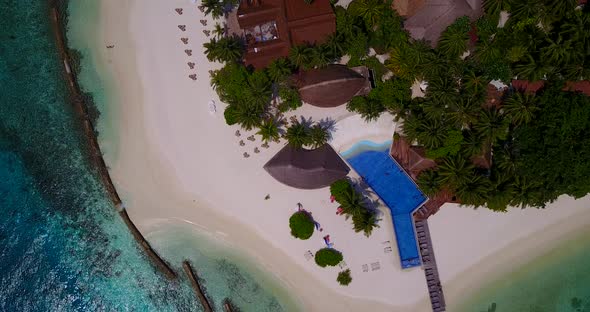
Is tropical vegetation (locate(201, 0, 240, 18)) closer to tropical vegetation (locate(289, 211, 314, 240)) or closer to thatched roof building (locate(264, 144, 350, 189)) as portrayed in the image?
thatched roof building (locate(264, 144, 350, 189))

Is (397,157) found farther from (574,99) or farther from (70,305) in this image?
(70,305)

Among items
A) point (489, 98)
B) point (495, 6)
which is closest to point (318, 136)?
point (489, 98)

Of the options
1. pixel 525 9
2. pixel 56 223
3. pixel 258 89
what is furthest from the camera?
pixel 56 223

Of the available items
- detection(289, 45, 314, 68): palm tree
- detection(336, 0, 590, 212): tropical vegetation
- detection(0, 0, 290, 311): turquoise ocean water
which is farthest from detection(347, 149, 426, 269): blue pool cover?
detection(0, 0, 290, 311): turquoise ocean water

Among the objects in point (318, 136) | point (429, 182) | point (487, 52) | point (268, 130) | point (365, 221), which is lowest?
point (365, 221)

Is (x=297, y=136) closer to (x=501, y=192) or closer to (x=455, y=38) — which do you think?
(x=455, y=38)

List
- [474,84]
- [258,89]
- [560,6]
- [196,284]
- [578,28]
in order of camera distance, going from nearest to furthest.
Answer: [578,28], [560,6], [474,84], [258,89], [196,284]
